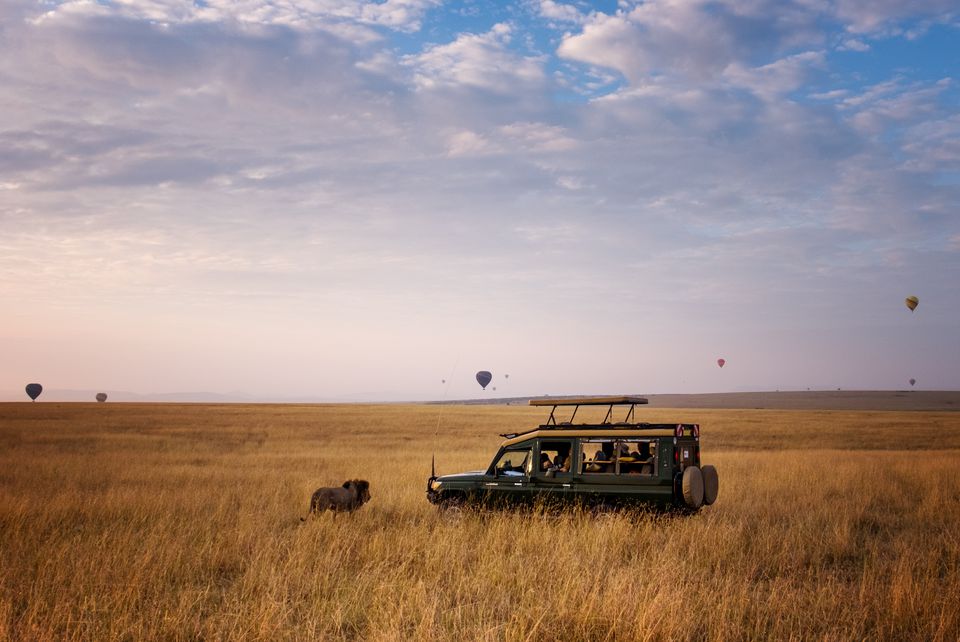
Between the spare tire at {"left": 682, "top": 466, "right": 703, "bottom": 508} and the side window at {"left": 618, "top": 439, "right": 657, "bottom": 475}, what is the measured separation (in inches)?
21.3

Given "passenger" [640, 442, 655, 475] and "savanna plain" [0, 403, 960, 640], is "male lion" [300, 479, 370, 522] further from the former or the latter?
"passenger" [640, 442, 655, 475]

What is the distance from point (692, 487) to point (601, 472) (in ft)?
4.59

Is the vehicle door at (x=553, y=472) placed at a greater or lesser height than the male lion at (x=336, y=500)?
greater

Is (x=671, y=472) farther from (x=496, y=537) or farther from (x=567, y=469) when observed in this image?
(x=496, y=537)

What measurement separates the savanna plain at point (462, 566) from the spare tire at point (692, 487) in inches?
18.3

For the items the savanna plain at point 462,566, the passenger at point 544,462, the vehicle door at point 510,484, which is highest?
the passenger at point 544,462

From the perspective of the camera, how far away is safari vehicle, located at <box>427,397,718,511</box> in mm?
9789

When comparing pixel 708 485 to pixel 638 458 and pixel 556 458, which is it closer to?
pixel 638 458

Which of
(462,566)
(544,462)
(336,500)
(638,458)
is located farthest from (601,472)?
(336,500)

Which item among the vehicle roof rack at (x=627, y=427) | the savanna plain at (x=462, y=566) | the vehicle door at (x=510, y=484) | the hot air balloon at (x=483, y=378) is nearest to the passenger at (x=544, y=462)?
the vehicle door at (x=510, y=484)

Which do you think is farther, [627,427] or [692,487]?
[627,427]

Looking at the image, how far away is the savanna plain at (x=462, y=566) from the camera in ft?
19.4

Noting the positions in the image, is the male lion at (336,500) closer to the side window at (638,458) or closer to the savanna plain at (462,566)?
the savanna plain at (462,566)

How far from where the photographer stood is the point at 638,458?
10.2 metres
